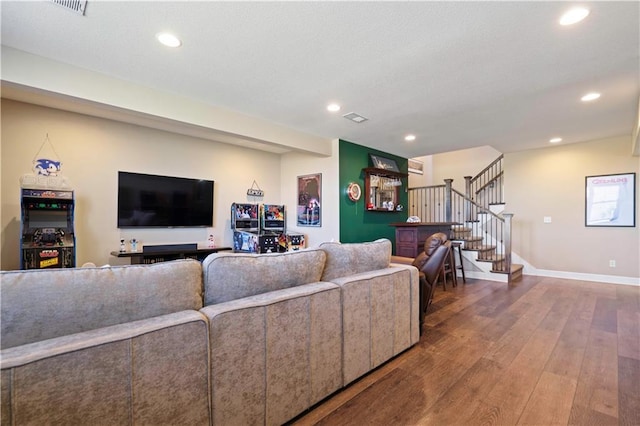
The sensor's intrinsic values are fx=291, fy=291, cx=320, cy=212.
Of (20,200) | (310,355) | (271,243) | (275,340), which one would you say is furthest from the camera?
(271,243)

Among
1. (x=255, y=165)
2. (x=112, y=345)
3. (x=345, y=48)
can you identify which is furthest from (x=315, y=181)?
(x=112, y=345)

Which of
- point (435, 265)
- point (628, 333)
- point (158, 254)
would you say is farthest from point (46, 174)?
point (628, 333)

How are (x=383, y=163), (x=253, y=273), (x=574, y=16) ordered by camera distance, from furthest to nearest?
(x=383, y=163) < (x=574, y=16) < (x=253, y=273)

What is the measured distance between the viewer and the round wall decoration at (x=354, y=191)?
5.18 metres

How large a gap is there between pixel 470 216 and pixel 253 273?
6.57 metres

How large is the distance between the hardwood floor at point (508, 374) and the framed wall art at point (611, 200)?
2.16 metres

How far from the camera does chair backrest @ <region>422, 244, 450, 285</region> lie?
306 cm

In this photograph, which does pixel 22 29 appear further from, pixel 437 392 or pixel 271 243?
pixel 437 392

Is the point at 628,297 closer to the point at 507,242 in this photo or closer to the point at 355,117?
the point at 507,242

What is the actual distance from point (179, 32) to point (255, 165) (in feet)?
12.1

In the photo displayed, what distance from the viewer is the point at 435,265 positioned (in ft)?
10.1

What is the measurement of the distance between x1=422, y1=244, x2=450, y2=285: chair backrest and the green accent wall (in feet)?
6.91

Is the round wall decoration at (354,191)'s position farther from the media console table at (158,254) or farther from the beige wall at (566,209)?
the beige wall at (566,209)

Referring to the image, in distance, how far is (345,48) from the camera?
7.80 feet
